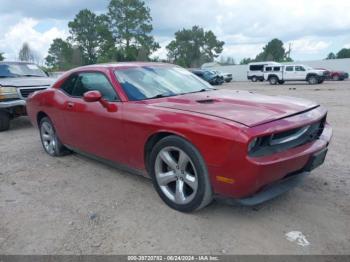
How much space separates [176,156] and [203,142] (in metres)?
0.48

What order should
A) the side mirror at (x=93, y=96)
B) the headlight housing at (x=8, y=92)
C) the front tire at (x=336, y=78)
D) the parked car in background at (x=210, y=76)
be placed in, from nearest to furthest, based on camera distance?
the side mirror at (x=93, y=96) < the headlight housing at (x=8, y=92) < the parked car in background at (x=210, y=76) < the front tire at (x=336, y=78)

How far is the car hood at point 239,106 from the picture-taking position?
2.90 metres

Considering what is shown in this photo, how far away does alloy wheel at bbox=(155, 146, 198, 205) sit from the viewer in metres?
3.11

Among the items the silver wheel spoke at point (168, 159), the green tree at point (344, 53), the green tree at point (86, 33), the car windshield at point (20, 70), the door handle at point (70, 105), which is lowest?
the silver wheel spoke at point (168, 159)

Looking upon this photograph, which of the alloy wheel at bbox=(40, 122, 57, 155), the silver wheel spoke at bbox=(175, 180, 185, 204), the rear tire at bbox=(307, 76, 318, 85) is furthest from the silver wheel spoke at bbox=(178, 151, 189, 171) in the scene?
the rear tire at bbox=(307, 76, 318, 85)

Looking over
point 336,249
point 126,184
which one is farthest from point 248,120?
point 126,184

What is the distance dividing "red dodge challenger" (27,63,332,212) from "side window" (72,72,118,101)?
0.01 meters

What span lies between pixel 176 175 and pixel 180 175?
0.19 ft

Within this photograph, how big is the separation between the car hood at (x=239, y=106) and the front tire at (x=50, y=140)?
232 centimetres

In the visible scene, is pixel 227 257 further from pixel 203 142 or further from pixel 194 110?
pixel 194 110

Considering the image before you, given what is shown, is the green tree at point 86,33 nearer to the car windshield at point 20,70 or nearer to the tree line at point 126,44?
the tree line at point 126,44

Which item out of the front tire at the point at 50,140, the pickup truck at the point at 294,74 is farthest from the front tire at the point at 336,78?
the front tire at the point at 50,140

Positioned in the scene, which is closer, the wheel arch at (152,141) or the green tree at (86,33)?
the wheel arch at (152,141)

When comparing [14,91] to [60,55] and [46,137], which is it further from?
[60,55]
